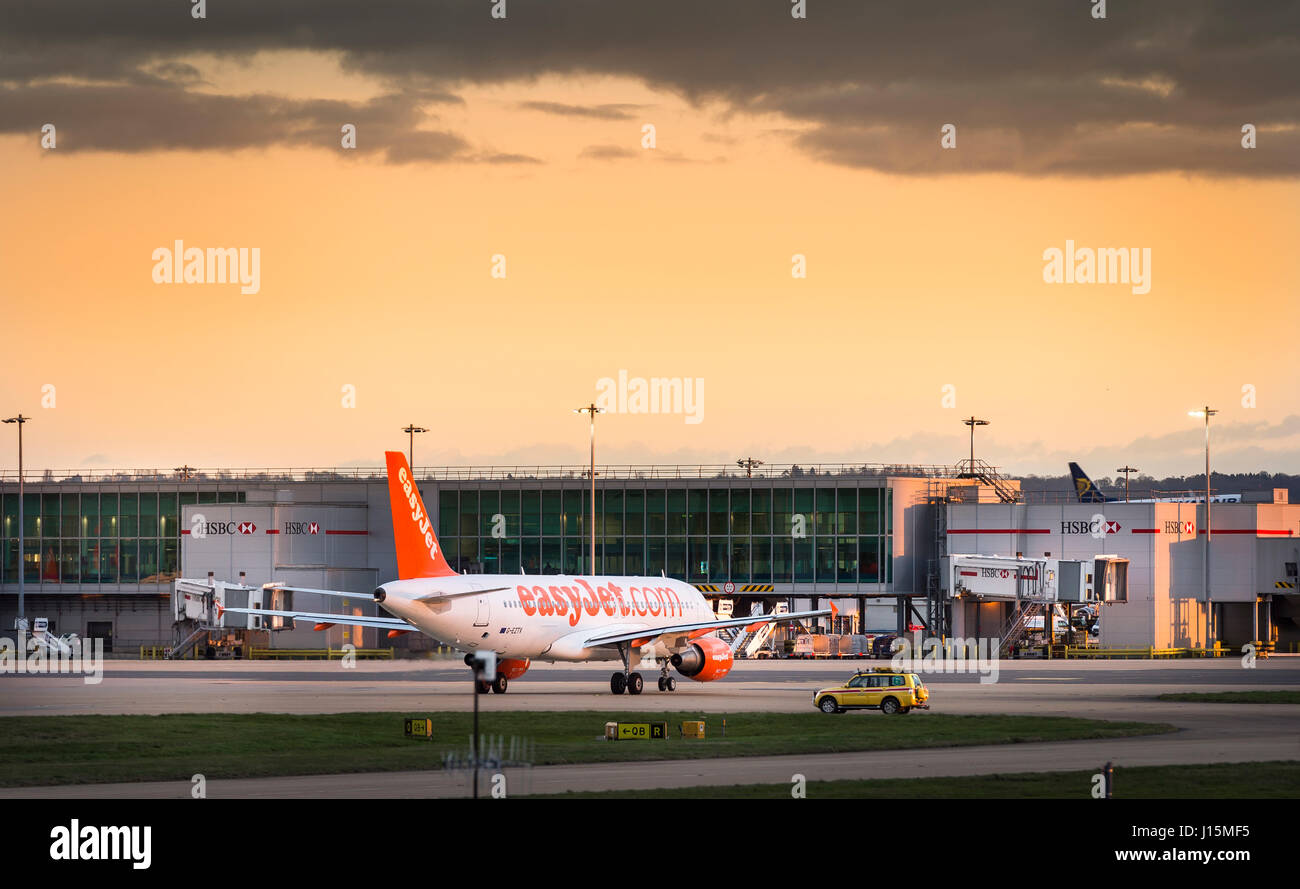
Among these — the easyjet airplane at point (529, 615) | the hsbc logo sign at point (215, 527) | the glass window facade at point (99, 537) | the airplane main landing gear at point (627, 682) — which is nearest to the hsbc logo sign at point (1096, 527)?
the easyjet airplane at point (529, 615)

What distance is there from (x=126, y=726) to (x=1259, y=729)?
107 ft

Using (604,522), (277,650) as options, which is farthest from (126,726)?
(604,522)

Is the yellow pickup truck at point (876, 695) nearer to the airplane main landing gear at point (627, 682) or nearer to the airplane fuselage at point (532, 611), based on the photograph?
the airplane main landing gear at point (627, 682)

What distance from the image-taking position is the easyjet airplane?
189 ft

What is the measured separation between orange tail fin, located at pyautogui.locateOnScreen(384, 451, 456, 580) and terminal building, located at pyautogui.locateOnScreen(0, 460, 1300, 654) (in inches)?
1755

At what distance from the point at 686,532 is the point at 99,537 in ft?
148

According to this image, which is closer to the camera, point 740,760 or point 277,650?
point 740,760

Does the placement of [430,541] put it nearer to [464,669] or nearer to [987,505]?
[464,669]

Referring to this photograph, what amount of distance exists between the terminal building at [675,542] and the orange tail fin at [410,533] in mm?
44571

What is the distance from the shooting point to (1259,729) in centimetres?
4594

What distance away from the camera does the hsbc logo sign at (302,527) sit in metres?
109
